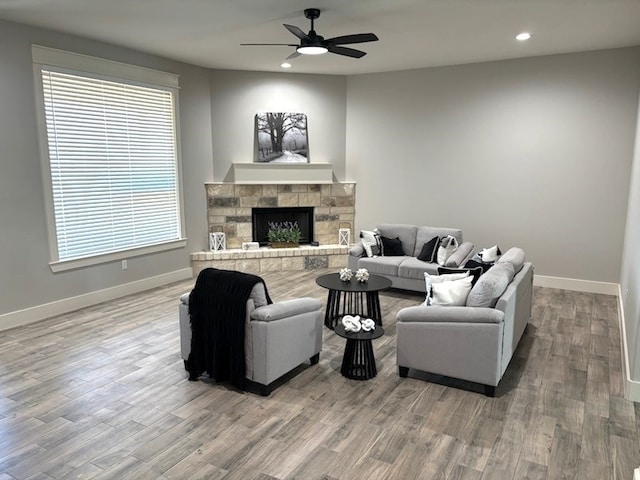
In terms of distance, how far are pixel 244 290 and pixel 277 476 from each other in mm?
1273

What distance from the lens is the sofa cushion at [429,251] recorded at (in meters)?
6.07

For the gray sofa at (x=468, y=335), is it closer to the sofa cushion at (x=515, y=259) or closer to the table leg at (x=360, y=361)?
the table leg at (x=360, y=361)

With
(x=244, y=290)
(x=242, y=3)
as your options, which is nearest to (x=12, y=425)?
(x=244, y=290)

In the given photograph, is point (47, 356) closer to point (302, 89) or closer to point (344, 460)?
point (344, 460)

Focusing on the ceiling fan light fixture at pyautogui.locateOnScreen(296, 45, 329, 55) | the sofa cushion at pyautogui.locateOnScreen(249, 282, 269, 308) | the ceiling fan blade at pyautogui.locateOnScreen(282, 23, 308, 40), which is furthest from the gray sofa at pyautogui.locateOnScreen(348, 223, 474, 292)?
the ceiling fan blade at pyautogui.locateOnScreen(282, 23, 308, 40)

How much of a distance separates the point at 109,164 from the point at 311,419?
438 centimetres

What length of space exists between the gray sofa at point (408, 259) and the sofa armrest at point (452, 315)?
2.28 metres

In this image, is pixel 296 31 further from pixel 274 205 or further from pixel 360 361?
pixel 274 205

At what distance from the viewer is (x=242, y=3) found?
4137mm

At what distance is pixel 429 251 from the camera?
612cm

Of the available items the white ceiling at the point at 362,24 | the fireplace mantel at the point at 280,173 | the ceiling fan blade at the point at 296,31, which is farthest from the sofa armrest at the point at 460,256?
the ceiling fan blade at the point at 296,31

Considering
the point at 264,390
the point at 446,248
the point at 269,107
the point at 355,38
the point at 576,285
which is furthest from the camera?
the point at 269,107

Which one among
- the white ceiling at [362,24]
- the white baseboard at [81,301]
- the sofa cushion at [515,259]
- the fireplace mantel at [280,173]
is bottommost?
the white baseboard at [81,301]

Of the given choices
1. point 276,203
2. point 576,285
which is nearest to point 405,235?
point 276,203
